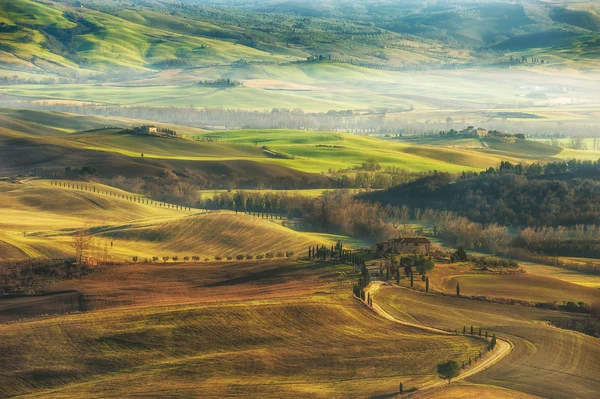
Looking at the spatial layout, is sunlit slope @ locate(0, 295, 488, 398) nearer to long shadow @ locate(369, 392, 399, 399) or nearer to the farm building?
long shadow @ locate(369, 392, 399, 399)

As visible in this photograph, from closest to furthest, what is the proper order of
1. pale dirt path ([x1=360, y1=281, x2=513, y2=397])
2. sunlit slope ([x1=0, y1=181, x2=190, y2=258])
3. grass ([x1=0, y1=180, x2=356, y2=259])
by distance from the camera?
pale dirt path ([x1=360, y1=281, x2=513, y2=397]) → grass ([x1=0, y1=180, x2=356, y2=259]) → sunlit slope ([x1=0, y1=181, x2=190, y2=258])

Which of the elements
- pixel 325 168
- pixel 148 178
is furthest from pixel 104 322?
pixel 325 168

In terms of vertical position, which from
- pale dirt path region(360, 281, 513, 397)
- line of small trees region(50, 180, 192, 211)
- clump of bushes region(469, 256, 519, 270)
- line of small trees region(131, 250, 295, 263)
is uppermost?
pale dirt path region(360, 281, 513, 397)

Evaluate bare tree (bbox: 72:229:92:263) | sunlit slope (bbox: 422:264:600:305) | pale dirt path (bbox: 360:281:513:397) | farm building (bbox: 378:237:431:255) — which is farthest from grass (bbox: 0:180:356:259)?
pale dirt path (bbox: 360:281:513:397)

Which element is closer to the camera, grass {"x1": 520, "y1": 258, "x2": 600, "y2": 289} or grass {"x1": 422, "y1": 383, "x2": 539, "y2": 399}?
grass {"x1": 422, "y1": 383, "x2": 539, "y2": 399}

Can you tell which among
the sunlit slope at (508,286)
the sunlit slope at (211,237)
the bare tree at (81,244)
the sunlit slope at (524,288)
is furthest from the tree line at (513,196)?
the bare tree at (81,244)

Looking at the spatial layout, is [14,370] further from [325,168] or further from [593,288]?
[325,168]

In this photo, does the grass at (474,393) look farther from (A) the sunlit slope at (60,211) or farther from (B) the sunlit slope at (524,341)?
(A) the sunlit slope at (60,211)
